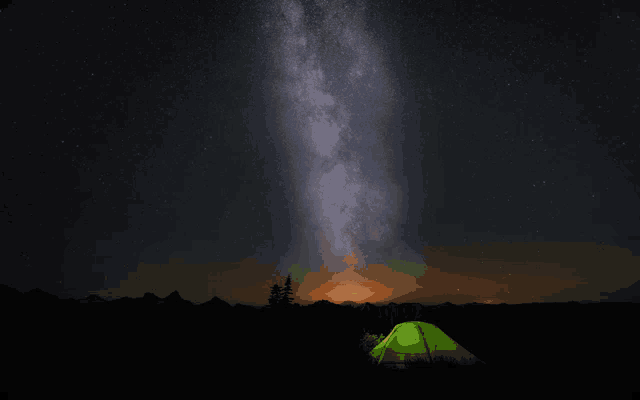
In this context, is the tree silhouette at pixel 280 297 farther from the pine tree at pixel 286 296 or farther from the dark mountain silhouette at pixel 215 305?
the dark mountain silhouette at pixel 215 305

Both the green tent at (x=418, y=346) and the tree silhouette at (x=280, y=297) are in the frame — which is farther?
the tree silhouette at (x=280, y=297)

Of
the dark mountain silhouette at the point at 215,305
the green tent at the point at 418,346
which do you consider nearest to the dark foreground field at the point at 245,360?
the green tent at the point at 418,346

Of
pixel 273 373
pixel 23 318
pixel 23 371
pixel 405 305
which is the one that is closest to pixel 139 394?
pixel 273 373

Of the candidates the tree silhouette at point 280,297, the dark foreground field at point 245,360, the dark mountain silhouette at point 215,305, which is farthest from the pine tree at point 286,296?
the dark foreground field at point 245,360

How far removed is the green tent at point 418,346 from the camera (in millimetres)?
14047

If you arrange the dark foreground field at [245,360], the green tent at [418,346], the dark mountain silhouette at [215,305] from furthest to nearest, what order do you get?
A: the dark mountain silhouette at [215,305]
the green tent at [418,346]
the dark foreground field at [245,360]

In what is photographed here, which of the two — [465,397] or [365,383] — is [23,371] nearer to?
[365,383]

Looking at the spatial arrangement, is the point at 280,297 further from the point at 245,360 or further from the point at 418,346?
the point at 418,346

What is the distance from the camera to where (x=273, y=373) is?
14.3 meters

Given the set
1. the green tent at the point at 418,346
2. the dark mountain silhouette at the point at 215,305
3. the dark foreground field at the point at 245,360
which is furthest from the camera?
the dark mountain silhouette at the point at 215,305

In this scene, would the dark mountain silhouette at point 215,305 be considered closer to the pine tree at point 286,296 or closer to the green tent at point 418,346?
the pine tree at point 286,296

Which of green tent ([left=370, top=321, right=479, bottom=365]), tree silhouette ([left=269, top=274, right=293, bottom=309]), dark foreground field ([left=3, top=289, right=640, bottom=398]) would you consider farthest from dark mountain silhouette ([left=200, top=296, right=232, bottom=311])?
green tent ([left=370, top=321, right=479, bottom=365])

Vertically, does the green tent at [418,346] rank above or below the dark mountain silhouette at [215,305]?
below

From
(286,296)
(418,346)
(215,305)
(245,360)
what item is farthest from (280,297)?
(418,346)
